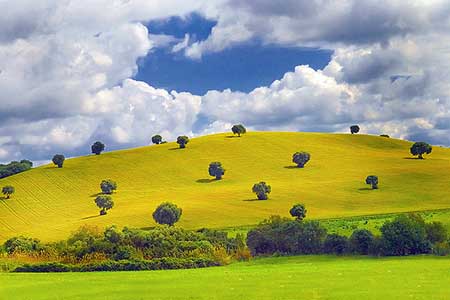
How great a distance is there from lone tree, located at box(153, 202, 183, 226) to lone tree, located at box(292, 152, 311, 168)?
59901 millimetres

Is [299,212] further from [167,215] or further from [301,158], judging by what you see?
[301,158]

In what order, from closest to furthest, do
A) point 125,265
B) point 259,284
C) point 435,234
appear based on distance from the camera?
point 259,284 < point 125,265 < point 435,234

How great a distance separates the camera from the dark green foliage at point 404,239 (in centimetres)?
6756

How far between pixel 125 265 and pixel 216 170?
94.4 metres

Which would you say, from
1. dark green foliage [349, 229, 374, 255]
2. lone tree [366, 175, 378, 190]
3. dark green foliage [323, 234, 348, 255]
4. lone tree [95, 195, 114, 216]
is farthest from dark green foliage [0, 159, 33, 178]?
dark green foliage [349, 229, 374, 255]

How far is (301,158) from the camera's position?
541 feet

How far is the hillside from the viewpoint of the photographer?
396ft

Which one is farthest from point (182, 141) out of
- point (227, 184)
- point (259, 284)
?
point (259, 284)

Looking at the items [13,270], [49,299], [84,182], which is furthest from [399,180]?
[49,299]

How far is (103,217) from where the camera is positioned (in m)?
122

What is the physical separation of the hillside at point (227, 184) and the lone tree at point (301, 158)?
275 centimetres

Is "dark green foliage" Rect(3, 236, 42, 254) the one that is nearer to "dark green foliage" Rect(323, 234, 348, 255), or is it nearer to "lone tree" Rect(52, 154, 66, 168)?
"dark green foliage" Rect(323, 234, 348, 255)

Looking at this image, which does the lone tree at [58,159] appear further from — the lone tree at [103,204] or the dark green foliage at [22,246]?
the dark green foliage at [22,246]

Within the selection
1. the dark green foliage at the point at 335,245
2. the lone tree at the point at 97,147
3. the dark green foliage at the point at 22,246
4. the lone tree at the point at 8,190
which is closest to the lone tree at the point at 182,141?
the lone tree at the point at 97,147
